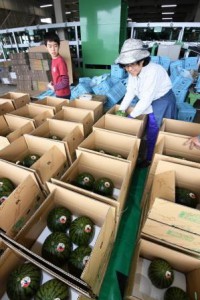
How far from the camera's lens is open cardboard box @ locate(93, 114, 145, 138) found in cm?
194

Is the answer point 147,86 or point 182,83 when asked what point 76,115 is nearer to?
point 147,86

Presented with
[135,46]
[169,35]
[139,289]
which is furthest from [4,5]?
[139,289]

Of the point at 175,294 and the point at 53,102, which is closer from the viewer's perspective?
the point at 175,294

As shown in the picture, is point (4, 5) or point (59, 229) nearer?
point (59, 229)

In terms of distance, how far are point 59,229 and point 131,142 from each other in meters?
0.98

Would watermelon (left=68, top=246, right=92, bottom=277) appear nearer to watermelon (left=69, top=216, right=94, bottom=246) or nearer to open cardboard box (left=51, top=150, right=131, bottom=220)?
watermelon (left=69, top=216, right=94, bottom=246)

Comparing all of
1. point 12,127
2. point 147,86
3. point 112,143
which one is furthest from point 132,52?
point 12,127

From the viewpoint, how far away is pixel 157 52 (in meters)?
4.73

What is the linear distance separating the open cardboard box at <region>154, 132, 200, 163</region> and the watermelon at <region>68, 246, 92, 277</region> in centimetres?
102

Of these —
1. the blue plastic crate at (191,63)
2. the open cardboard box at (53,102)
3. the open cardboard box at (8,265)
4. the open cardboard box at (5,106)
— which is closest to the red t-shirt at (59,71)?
the open cardboard box at (53,102)

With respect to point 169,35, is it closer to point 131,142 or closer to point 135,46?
point 135,46

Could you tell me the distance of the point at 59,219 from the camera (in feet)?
3.96

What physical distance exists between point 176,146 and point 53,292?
4.81ft

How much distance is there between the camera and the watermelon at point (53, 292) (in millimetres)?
849
